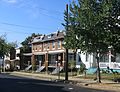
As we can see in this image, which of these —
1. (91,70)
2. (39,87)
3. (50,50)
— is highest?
(50,50)

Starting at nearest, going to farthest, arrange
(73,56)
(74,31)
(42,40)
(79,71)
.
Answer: (74,31) → (79,71) → (73,56) → (42,40)

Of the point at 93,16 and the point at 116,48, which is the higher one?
the point at 93,16

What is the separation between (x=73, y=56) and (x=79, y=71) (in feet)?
39.5

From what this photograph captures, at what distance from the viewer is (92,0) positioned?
32.4 m

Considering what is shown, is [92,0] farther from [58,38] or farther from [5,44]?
[5,44]

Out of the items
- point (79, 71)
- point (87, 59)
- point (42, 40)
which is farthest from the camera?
point (42, 40)

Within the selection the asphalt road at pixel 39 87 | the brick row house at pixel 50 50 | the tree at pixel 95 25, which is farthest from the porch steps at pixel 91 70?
the asphalt road at pixel 39 87

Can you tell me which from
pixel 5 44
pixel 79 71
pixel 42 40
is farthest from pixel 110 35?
pixel 5 44

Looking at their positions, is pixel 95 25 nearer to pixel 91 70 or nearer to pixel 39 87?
pixel 39 87

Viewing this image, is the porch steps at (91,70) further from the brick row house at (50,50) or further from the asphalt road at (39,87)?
the asphalt road at (39,87)

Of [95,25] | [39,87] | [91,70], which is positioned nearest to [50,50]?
[91,70]

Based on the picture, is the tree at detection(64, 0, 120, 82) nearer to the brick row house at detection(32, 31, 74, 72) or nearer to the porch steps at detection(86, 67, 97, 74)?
the porch steps at detection(86, 67, 97, 74)

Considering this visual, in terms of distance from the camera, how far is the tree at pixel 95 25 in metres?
31.3

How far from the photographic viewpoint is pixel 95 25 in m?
31.7
